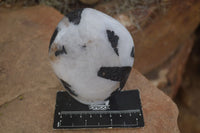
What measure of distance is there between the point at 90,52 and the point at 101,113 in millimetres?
382

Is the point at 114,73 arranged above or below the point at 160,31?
above

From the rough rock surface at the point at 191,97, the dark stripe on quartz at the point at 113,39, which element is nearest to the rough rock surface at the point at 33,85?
the dark stripe on quartz at the point at 113,39

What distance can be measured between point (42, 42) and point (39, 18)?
0.21m

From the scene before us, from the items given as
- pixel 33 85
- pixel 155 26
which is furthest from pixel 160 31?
pixel 33 85

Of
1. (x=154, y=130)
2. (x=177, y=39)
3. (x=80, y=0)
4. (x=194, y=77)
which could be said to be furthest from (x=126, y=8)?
(x=194, y=77)

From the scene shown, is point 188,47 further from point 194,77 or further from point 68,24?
point 68,24

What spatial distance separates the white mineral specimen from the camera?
3.18ft

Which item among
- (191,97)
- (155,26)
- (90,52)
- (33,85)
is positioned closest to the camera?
(90,52)

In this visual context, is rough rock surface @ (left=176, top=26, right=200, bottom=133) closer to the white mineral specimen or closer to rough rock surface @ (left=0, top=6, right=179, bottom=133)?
rough rock surface @ (left=0, top=6, right=179, bottom=133)

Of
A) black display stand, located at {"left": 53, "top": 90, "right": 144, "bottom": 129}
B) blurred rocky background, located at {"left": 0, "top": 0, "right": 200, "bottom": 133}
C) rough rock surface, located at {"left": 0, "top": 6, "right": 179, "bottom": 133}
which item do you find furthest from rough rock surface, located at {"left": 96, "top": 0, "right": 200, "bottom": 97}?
black display stand, located at {"left": 53, "top": 90, "right": 144, "bottom": 129}

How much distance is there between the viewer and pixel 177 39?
2.01 meters

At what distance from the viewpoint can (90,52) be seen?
3.18 ft

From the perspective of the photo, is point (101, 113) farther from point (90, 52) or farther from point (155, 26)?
point (155, 26)

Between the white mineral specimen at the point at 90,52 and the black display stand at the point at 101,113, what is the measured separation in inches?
7.7
